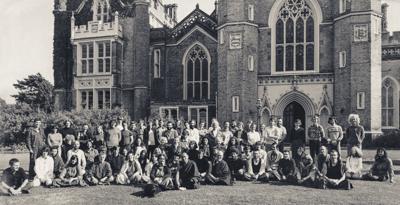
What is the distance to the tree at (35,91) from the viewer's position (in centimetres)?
4984

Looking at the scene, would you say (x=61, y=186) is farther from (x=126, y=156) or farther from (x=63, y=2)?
(x=63, y=2)

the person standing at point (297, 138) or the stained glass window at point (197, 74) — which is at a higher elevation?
the stained glass window at point (197, 74)

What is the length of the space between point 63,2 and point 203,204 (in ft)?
86.7

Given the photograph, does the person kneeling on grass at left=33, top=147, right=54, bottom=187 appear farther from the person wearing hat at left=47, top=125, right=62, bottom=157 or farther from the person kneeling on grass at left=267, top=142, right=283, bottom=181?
the person kneeling on grass at left=267, top=142, right=283, bottom=181

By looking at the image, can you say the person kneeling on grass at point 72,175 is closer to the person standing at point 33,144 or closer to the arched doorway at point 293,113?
the person standing at point 33,144

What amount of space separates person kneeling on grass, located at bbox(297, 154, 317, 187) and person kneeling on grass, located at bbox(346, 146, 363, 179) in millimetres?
1496

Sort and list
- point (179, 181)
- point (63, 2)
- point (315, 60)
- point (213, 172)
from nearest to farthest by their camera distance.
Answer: point (179, 181)
point (213, 172)
point (315, 60)
point (63, 2)

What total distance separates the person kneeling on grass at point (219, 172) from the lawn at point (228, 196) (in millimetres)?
432

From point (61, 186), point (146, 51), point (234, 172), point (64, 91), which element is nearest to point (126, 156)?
point (61, 186)

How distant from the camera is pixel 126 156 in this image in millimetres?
12945

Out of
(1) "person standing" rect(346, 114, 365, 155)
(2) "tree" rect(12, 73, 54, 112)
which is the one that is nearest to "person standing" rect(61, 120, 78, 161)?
(1) "person standing" rect(346, 114, 365, 155)

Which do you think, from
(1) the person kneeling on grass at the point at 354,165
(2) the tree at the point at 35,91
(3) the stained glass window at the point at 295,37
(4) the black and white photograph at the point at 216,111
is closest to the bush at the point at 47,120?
(4) the black and white photograph at the point at 216,111

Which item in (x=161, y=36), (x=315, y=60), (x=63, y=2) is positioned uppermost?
(x=63, y=2)

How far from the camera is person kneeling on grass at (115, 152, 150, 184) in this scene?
12422 mm
